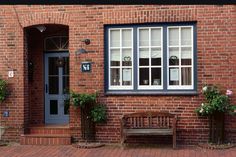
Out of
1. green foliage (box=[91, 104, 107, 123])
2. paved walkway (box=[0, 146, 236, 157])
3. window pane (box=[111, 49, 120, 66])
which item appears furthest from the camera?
window pane (box=[111, 49, 120, 66])

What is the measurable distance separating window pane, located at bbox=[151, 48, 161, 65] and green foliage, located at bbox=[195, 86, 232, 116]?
143cm

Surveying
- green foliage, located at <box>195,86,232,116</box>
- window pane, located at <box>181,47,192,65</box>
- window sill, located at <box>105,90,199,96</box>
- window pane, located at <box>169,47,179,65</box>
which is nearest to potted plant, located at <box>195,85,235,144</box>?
green foliage, located at <box>195,86,232,116</box>

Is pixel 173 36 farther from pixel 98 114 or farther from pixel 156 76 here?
pixel 98 114

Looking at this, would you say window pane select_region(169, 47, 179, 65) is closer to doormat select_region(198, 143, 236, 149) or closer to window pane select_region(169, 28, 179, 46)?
window pane select_region(169, 28, 179, 46)

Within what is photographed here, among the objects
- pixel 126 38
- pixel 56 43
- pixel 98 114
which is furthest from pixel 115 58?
pixel 56 43

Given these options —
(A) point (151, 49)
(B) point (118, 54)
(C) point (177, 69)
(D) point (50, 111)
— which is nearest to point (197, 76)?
(C) point (177, 69)

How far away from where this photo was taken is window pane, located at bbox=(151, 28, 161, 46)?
33.3 ft

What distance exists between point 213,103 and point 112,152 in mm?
2663

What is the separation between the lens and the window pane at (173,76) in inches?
396

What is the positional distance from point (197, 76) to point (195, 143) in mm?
1698

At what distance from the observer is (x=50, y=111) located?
38.2ft

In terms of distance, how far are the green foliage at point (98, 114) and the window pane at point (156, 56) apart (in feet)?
5.86

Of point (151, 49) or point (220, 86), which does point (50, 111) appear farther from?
point (220, 86)

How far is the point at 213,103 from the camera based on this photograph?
9172mm
